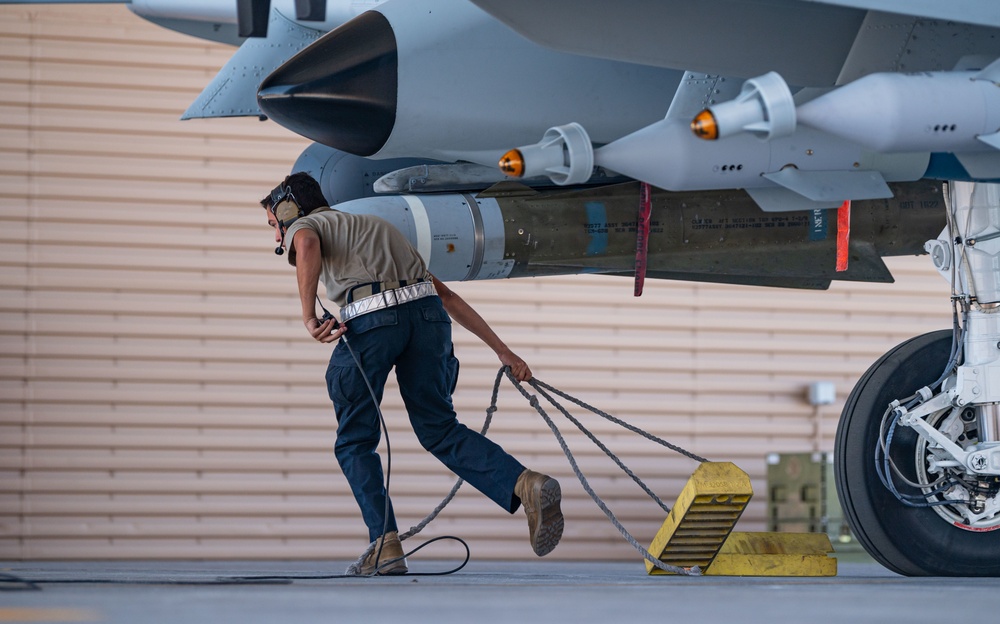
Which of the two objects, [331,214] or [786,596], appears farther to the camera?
[331,214]

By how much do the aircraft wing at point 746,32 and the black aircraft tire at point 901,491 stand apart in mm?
1344

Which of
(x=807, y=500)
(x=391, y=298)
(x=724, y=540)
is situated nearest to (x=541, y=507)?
(x=724, y=540)

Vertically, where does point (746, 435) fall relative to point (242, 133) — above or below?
below

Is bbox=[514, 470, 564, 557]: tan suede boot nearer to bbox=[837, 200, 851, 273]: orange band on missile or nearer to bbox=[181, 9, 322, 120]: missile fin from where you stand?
bbox=[837, 200, 851, 273]: orange band on missile

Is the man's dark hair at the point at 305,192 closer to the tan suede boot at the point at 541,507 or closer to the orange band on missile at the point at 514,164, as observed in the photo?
the orange band on missile at the point at 514,164

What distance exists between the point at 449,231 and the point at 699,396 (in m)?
4.60

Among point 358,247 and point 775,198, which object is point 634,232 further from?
point 358,247

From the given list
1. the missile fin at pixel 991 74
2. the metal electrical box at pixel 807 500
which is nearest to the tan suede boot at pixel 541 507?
the missile fin at pixel 991 74

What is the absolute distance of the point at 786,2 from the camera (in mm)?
3992

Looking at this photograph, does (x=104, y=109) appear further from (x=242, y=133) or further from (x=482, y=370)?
(x=482, y=370)

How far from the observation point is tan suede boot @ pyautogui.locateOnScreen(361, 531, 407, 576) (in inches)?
179

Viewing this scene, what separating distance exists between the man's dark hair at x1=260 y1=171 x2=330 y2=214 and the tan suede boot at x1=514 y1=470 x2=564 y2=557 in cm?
134

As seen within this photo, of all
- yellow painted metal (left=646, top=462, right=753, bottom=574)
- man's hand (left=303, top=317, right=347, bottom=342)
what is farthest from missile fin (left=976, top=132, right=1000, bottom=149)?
man's hand (left=303, top=317, right=347, bottom=342)

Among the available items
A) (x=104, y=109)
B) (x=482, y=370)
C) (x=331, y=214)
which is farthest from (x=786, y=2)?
(x=104, y=109)
